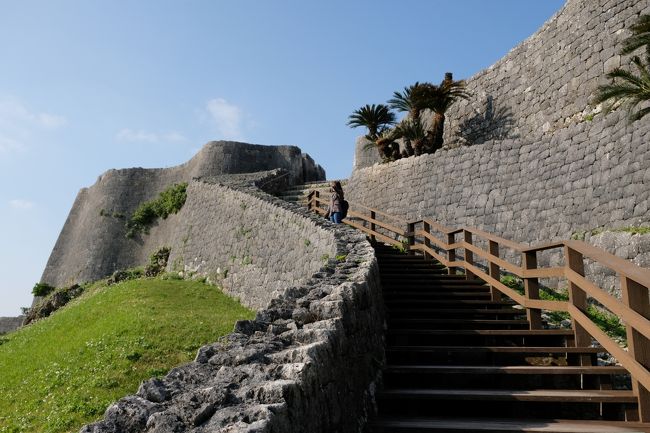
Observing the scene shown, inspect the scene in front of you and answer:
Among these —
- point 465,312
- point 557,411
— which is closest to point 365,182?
point 465,312

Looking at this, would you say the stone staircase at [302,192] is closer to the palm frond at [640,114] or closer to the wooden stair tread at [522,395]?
the palm frond at [640,114]

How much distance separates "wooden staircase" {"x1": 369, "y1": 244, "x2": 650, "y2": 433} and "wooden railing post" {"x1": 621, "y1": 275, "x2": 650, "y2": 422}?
170 millimetres

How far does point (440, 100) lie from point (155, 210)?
1746 cm

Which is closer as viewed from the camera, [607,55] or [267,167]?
[607,55]

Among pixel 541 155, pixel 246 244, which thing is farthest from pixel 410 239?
pixel 246 244

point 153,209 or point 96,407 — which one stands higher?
point 153,209

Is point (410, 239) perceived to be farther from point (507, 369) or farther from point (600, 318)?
point (507, 369)

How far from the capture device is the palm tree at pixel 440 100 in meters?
19.0

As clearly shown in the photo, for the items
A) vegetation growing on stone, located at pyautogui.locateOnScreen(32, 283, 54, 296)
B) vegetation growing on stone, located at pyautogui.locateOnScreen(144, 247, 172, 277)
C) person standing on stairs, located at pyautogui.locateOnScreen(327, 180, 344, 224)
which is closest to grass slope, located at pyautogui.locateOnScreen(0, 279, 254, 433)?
person standing on stairs, located at pyautogui.locateOnScreen(327, 180, 344, 224)

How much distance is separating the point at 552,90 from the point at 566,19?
2.01m

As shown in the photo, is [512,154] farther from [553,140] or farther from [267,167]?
[267,167]

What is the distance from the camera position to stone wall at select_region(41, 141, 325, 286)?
99.2ft

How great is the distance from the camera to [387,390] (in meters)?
4.98

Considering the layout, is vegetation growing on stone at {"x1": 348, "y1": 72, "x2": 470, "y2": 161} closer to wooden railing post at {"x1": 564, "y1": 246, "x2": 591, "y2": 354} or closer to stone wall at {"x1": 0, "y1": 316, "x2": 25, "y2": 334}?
wooden railing post at {"x1": 564, "y1": 246, "x2": 591, "y2": 354}
